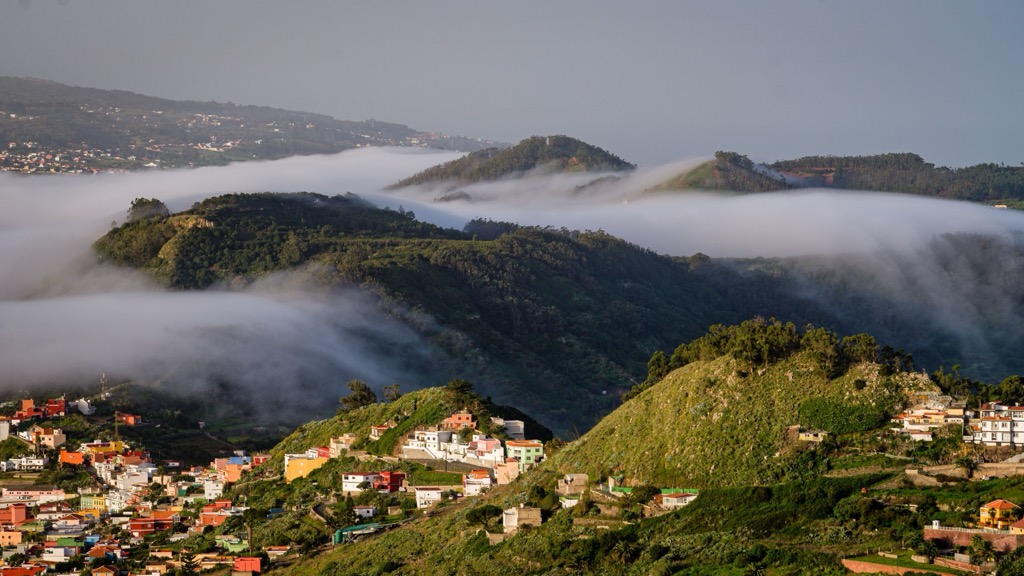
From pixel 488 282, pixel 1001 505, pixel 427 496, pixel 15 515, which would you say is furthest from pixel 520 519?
pixel 488 282

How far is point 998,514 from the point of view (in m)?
43.6

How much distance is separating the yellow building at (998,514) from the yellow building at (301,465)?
3775cm

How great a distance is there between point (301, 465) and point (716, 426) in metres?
26.5

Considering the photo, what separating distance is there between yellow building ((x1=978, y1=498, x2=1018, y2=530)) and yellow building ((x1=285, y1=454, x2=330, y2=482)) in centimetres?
3775

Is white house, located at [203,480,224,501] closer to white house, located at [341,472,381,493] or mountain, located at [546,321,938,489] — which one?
white house, located at [341,472,381,493]

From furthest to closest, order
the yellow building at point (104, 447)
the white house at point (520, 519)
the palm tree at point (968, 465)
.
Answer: the yellow building at point (104, 447), the white house at point (520, 519), the palm tree at point (968, 465)

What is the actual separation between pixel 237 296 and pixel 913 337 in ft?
217

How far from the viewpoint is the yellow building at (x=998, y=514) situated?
141 feet

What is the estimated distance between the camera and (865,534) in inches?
1780

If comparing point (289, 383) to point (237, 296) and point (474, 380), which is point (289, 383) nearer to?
point (474, 380)

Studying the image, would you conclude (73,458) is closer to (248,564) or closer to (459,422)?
(459,422)

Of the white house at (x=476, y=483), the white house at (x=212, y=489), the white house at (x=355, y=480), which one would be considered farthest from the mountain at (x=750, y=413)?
the white house at (x=212, y=489)

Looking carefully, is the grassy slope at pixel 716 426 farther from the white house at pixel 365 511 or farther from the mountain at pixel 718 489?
the white house at pixel 365 511

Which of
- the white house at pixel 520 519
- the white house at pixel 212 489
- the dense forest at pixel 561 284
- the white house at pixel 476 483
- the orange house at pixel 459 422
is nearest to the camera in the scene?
the white house at pixel 520 519
